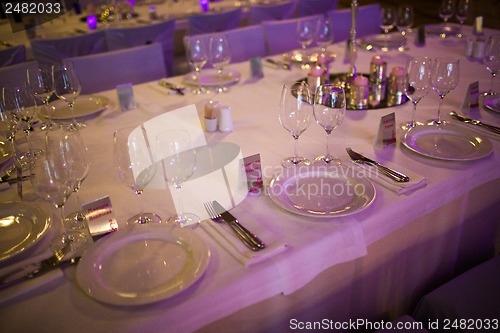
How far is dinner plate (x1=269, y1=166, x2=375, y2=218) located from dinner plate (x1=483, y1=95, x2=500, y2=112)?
756 mm

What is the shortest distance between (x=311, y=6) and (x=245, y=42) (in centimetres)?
186

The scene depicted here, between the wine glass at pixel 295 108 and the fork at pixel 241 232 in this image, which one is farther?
the wine glass at pixel 295 108

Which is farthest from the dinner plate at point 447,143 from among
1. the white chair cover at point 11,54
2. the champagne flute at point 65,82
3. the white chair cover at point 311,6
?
the white chair cover at point 311,6

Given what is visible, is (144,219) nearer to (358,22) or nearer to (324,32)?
(324,32)

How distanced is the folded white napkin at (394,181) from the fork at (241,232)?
432 mm

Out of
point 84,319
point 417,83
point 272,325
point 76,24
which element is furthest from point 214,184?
point 76,24

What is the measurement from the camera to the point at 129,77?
94.4 inches

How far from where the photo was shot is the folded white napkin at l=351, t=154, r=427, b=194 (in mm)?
1223

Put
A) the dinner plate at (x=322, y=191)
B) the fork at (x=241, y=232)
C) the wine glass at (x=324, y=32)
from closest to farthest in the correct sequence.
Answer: the fork at (x=241, y=232) → the dinner plate at (x=322, y=191) → the wine glass at (x=324, y=32)

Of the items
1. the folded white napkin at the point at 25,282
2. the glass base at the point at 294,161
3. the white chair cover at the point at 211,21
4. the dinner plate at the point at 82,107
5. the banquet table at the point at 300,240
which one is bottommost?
the banquet table at the point at 300,240

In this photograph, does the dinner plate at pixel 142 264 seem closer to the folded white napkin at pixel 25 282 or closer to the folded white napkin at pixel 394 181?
the folded white napkin at pixel 25 282

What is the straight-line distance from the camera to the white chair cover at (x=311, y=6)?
4.30 meters

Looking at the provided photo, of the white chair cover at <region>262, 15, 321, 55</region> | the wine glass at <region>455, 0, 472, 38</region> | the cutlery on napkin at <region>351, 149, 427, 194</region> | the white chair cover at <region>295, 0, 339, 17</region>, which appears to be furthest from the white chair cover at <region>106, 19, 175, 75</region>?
the cutlery on napkin at <region>351, 149, 427, 194</region>

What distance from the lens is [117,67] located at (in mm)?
2355
